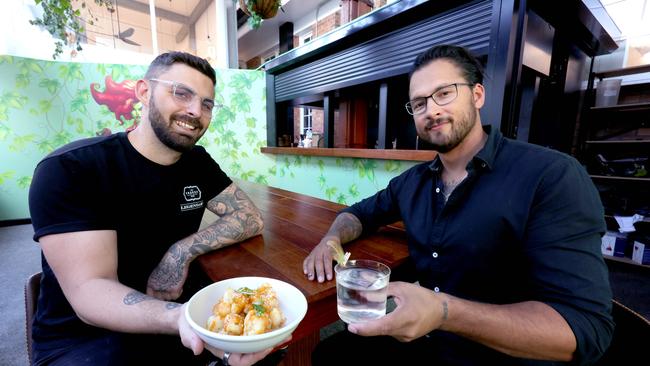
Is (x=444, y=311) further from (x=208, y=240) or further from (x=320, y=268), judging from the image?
(x=208, y=240)

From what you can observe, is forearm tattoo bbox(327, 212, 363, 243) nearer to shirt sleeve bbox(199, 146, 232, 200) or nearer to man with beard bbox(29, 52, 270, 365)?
man with beard bbox(29, 52, 270, 365)

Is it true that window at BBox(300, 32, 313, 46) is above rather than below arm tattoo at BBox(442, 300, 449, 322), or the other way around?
above

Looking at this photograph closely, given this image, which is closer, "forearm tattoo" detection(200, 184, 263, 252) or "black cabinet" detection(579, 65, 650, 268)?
"forearm tattoo" detection(200, 184, 263, 252)

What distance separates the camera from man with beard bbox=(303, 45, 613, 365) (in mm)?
722

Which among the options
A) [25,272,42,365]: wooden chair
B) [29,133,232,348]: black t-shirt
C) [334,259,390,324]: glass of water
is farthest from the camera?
[25,272,42,365]: wooden chair

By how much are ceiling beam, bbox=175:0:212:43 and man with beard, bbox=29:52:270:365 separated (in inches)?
254

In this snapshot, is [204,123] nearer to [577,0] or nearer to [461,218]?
[461,218]

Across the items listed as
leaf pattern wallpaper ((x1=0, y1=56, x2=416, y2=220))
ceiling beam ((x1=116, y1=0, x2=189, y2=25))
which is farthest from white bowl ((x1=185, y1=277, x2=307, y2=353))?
ceiling beam ((x1=116, y1=0, x2=189, y2=25))

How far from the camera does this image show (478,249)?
38.4 inches

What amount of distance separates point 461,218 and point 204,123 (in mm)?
1210

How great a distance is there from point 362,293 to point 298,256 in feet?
1.75

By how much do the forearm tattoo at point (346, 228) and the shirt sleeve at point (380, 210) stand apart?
44mm

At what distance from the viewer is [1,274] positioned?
279 cm

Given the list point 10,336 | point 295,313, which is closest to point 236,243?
point 295,313
